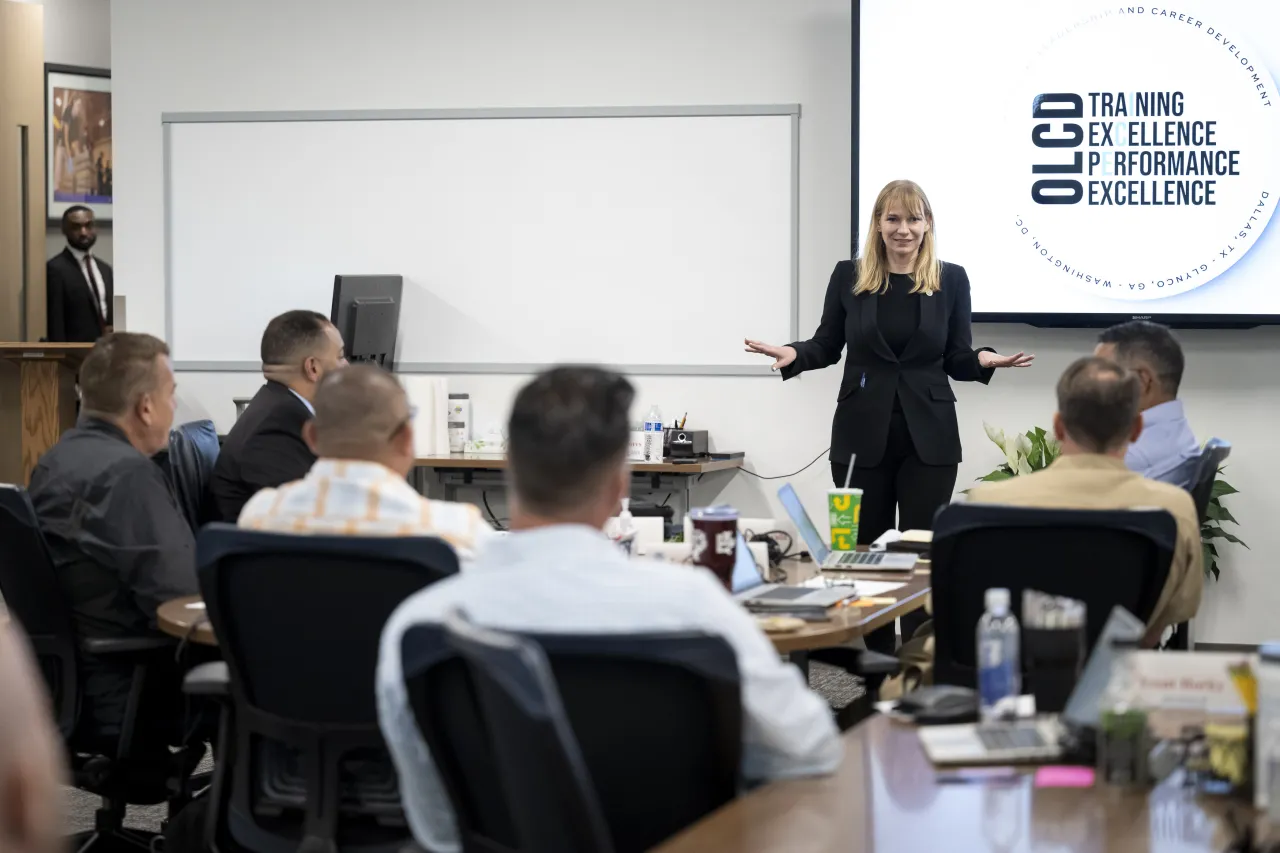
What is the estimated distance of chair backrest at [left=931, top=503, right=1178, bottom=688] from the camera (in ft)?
8.33

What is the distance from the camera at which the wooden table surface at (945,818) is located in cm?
136

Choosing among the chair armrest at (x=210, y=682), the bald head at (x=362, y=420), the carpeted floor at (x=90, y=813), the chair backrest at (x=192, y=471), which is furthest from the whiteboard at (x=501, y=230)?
the chair armrest at (x=210, y=682)

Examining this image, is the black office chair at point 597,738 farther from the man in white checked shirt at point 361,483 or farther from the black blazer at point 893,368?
the black blazer at point 893,368

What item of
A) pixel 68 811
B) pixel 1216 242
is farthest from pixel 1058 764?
pixel 1216 242

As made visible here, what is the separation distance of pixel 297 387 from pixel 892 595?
183 centimetres

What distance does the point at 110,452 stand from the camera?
120 inches

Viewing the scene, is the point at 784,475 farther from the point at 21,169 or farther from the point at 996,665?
the point at 21,169

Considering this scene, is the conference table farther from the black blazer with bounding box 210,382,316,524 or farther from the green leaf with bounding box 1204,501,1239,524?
the green leaf with bounding box 1204,501,1239,524

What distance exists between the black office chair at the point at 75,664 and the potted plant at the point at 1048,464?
12.7 ft

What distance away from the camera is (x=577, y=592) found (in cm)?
154

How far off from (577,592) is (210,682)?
1111 millimetres

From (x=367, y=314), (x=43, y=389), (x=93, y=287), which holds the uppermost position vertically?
(x=93, y=287)

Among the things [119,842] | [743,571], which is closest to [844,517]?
[743,571]

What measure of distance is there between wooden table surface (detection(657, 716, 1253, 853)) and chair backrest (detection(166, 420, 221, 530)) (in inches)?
105
